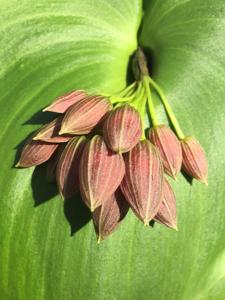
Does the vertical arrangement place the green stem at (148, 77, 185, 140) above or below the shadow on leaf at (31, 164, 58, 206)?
above

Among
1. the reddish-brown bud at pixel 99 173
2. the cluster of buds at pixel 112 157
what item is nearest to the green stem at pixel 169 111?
the cluster of buds at pixel 112 157

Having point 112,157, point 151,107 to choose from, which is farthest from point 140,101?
point 112,157

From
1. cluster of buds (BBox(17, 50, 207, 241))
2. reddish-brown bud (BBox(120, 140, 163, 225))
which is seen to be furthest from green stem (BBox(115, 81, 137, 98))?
reddish-brown bud (BBox(120, 140, 163, 225))

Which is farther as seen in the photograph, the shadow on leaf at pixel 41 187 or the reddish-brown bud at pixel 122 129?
the shadow on leaf at pixel 41 187

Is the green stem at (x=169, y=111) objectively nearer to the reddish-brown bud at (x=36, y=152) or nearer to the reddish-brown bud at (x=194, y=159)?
the reddish-brown bud at (x=194, y=159)

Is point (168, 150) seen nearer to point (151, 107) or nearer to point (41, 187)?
point (151, 107)

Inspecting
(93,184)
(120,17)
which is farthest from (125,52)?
(93,184)

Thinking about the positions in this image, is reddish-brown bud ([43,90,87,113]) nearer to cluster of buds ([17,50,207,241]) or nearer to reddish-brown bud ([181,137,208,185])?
cluster of buds ([17,50,207,241])

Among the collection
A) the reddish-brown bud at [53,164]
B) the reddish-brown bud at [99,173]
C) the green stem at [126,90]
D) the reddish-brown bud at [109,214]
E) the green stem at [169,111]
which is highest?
the green stem at [126,90]
